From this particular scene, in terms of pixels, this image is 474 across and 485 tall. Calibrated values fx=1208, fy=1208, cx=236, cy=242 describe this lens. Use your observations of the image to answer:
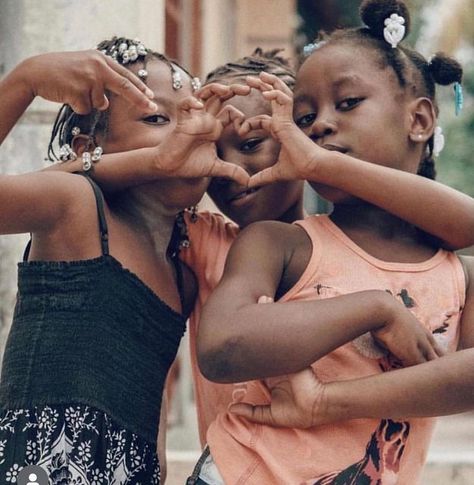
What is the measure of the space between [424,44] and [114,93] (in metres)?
11.0

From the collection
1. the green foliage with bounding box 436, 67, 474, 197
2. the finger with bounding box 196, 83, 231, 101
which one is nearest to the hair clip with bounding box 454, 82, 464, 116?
the finger with bounding box 196, 83, 231, 101

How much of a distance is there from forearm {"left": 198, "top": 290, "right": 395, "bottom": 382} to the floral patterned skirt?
0.30 meters

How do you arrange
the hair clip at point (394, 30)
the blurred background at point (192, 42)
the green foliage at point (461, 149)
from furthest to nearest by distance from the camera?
the green foliage at point (461, 149) < the blurred background at point (192, 42) < the hair clip at point (394, 30)

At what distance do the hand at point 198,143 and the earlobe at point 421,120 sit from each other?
1.30ft

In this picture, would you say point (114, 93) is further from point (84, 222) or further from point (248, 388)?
point (248, 388)

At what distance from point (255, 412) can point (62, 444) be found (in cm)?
40

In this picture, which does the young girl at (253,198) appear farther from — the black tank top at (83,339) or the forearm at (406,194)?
the black tank top at (83,339)

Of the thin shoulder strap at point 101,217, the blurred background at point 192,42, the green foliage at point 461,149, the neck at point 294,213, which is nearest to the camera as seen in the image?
the thin shoulder strap at point 101,217

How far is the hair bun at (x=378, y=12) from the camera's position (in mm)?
2785

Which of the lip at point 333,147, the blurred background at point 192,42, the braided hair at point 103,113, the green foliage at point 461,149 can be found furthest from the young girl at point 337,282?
the green foliage at point 461,149

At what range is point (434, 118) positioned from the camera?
281 centimetres

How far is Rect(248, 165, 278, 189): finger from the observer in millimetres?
2551

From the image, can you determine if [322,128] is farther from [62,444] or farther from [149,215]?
[62,444]

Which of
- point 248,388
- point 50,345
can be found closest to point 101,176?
point 50,345
